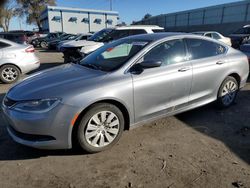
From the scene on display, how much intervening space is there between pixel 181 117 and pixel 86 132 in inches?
83.8

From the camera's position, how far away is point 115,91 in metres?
3.31

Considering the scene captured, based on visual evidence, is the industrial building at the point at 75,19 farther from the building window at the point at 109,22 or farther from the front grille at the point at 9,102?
the front grille at the point at 9,102

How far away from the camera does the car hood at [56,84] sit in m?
3.11

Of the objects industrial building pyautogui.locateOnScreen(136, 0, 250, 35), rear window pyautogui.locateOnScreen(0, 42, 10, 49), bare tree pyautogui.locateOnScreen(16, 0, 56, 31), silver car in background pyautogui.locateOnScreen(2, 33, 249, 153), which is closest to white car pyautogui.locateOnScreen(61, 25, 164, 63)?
rear window pyautogui.locateOnScreen(0, 42, 10, 49)

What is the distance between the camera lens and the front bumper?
2977mm

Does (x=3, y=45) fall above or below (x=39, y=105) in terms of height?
above

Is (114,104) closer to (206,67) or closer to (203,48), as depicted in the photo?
(206,67)

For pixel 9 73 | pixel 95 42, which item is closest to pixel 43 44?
pixel 95 42

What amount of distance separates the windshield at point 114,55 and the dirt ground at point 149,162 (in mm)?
1188

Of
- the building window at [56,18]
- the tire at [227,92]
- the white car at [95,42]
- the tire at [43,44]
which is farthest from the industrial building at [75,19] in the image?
the tire at [227,92]

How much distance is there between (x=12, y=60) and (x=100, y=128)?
541cm

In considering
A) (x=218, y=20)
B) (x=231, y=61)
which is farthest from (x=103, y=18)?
(x=231, y=61)

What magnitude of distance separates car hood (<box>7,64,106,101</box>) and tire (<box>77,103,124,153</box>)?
373 mm

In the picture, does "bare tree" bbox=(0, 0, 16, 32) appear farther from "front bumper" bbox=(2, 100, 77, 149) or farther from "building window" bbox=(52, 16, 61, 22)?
"front bumper" bbox=(2, 100, 77, 149)
